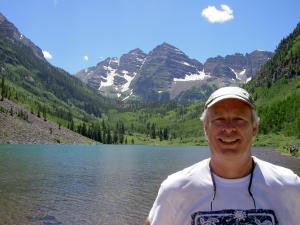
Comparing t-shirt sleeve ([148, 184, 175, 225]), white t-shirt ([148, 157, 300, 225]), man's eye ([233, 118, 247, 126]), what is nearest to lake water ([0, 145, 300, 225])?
t-shirt sleeve ([148, 184, 175, 225])

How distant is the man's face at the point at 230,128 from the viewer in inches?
248

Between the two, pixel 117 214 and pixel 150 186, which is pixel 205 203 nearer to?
pixel 117 214

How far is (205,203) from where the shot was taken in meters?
6.13

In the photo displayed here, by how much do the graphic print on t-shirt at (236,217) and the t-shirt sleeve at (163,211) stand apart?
0.35 metres

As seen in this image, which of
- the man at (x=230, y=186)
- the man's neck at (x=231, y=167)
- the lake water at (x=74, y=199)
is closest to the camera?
the man at (x=230, y=186)

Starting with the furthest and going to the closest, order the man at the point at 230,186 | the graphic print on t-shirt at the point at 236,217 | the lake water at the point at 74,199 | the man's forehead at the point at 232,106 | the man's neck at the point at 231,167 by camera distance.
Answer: the lake water at the point at 74,199, the man's forehead at the point at 232,106, the man's neck at the point at 231,167, the man at the point at 230,186, the graphic print on t-shirt at the point at 236,217

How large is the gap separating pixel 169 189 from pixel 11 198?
41345 mm

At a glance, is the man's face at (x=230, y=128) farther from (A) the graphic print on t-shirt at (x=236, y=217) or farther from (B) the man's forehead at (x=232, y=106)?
(A) the graphic print on t-shirt at (x=236, y=217)

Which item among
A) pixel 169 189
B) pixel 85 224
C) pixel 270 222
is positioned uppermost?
pixel 169 189

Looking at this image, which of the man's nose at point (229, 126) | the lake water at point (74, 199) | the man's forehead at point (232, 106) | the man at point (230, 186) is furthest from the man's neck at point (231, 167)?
the lake water at point (74, 199)

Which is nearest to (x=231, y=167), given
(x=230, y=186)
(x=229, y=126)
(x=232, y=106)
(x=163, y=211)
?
(x=230, y=186)

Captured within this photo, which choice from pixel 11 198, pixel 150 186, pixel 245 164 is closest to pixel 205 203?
pixel 245 164

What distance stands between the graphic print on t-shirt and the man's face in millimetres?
765

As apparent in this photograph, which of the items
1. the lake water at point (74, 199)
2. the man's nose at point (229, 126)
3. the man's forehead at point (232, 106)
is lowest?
the lake water at point (74, 199)
